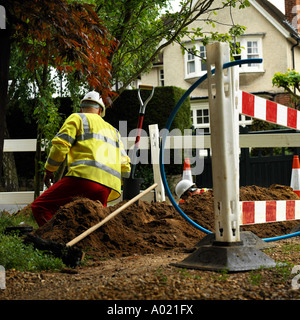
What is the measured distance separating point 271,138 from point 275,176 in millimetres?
2542

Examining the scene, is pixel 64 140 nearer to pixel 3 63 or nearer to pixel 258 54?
pixel 3 63

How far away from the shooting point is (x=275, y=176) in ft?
32.4

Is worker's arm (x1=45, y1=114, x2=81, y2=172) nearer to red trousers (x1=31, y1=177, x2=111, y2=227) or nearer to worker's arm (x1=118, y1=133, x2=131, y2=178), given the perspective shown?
red trousers (x1=31, y1=177, x2=111, y2=227)

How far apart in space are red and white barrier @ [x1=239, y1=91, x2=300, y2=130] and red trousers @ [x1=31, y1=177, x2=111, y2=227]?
2073 mm

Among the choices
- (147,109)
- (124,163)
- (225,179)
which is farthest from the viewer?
(147,109)

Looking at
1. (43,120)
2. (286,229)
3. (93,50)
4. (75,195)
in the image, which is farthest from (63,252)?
(43,120)

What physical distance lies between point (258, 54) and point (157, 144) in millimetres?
19153

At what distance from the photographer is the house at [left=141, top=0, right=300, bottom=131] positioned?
23.9 m

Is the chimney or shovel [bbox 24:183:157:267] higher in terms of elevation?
the chimney

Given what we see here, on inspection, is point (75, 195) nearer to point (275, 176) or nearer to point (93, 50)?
point (93, 50)

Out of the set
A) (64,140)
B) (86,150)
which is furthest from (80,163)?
(64,140)

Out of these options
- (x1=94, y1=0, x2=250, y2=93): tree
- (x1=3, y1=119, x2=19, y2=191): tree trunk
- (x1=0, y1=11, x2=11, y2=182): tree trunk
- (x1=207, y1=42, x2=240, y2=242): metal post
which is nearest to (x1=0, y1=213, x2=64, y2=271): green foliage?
(x1=0, y1=11, x2=11, y2=182): tree trunk

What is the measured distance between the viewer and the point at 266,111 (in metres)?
4.07
